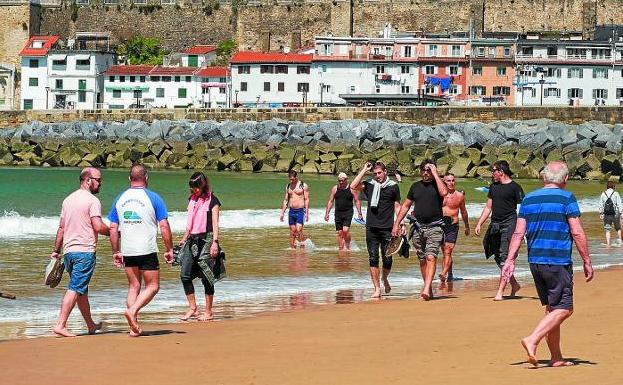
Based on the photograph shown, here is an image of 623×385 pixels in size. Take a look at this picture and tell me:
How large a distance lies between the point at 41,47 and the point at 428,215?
7706 cm

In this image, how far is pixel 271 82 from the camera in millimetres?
83625

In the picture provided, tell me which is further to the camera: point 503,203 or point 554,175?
point 503,203

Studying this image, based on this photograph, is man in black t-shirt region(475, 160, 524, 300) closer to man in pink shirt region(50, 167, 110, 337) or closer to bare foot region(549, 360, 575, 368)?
bare foot region(549, 360, 575, 368)

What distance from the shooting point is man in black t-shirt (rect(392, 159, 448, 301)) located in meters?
16.4

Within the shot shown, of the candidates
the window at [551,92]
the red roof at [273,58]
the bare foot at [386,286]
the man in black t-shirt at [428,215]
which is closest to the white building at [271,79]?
the red roof at [273,58]

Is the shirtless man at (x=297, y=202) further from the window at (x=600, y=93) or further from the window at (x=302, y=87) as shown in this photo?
the window at (x=600, y=93)

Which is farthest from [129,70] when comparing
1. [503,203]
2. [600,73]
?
[503,203]

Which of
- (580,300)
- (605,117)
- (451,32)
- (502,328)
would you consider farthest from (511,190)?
(451,32)

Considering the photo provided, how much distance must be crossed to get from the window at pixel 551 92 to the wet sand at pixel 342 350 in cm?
6640

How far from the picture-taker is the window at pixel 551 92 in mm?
81125

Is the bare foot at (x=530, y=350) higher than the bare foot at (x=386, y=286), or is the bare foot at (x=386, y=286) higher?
the bare foot at (x=530, y=350)

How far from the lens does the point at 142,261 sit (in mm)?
13500

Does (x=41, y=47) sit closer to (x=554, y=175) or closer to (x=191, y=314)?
(x=191, y=314)

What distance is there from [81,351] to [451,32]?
82.8 m
